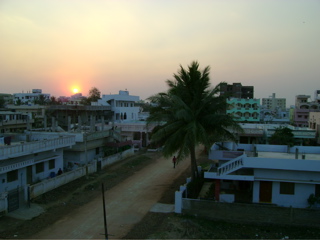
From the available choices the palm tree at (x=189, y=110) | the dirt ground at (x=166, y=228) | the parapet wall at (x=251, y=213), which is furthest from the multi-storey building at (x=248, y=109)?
the parapet wall at (x=251, y=213)

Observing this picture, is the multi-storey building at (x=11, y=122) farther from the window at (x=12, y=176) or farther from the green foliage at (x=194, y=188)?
the green foliage at (x=194, y=188)

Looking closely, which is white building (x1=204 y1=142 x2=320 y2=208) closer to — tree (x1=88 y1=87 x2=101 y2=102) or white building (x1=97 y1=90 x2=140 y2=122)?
white building (x1=97 y1=90 x2=140 y2=122)

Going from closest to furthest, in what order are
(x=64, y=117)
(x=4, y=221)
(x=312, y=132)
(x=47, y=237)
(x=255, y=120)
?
(x=47, y=237) → (x=4, y=221) → (x=312, y=132) → (x=64, y=117) → (x=255, y=120)

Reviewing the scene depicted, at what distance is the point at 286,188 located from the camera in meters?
14.0

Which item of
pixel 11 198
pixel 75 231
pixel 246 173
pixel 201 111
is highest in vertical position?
pixel 201 111

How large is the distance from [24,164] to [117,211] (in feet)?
23.6

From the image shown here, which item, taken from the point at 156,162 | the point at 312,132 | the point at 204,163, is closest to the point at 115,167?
the point at 156,162

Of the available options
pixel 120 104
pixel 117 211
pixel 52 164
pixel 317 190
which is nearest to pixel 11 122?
pixel 120 104

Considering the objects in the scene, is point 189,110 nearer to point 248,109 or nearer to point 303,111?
point 248,109

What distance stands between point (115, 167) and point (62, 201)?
9075 millimetres

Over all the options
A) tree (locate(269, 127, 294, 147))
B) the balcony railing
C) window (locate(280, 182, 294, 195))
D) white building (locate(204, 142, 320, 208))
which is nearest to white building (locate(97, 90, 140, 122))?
the balcony railing

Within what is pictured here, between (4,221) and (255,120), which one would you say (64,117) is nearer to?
(4,221)

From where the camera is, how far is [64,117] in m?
44.5

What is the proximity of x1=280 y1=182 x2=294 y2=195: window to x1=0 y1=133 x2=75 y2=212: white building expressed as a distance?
44.0 feet
